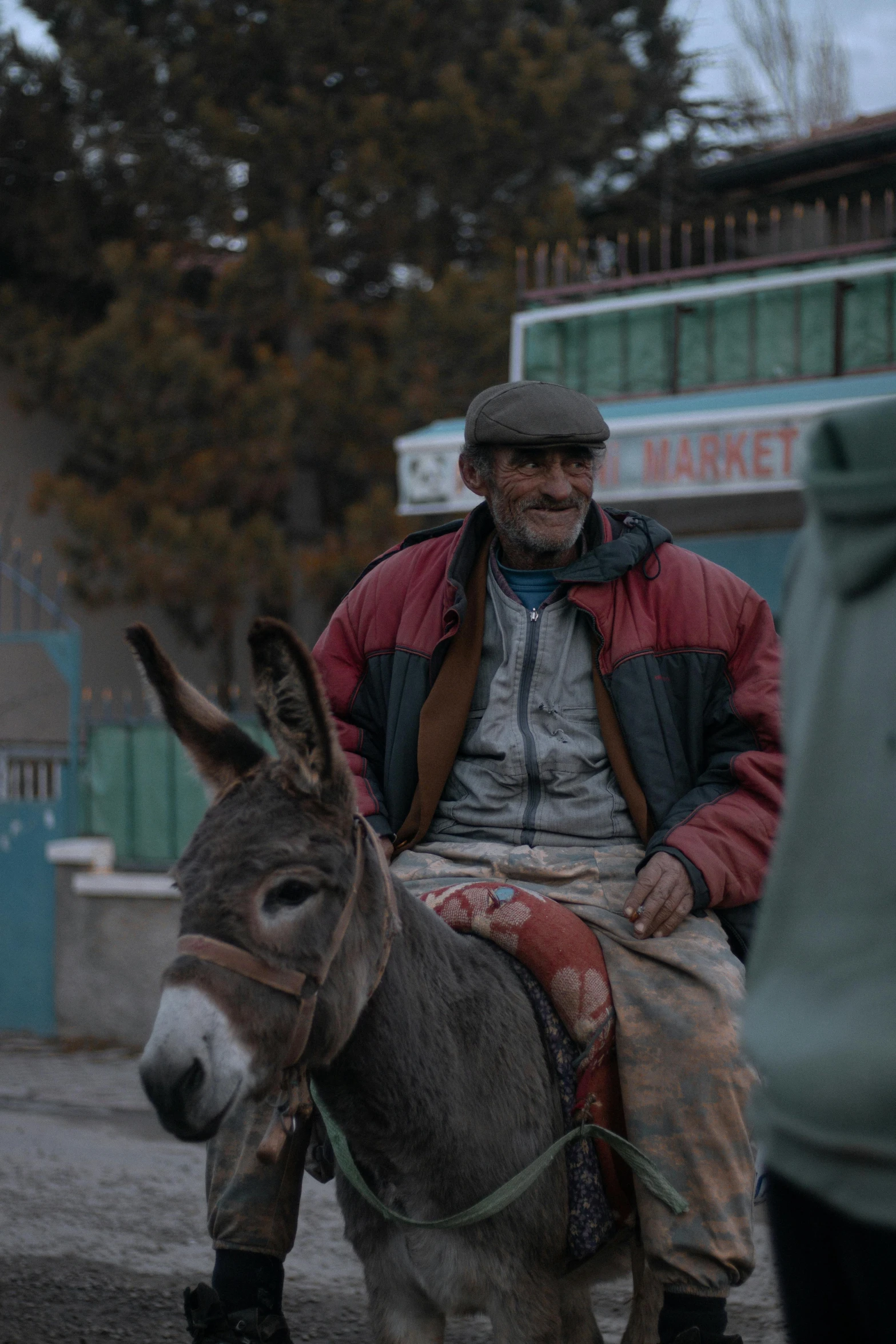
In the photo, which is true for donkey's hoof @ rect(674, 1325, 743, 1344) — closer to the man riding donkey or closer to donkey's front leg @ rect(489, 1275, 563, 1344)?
the man riding donkey

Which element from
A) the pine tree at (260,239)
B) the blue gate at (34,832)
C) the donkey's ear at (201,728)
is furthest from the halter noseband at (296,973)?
the pine tree at (260,239)

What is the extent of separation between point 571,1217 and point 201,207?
12.8 m

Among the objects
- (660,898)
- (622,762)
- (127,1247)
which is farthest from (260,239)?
(660,898)

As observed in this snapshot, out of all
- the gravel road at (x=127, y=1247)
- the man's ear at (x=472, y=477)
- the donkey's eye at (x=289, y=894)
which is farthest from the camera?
the gravel road at (x=127, y=1247)

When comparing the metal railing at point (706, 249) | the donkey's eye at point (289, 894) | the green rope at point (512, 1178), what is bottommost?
the green rope at point (512, 1178)

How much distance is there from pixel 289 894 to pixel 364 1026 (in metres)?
0.31

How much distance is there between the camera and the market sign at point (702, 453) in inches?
367

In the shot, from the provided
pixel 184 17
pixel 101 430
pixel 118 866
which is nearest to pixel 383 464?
pixel 101 430

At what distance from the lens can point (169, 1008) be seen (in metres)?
2.29

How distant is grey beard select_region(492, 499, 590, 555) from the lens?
3.30 meters

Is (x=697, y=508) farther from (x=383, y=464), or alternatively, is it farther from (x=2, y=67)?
(x=2, y=67)

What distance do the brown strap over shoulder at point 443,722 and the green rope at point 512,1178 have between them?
0.64 m

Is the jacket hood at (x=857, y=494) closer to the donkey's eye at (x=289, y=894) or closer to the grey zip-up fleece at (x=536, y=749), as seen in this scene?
the donkey's eye at (x=289, y=894)

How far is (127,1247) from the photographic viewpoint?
5262 mm
